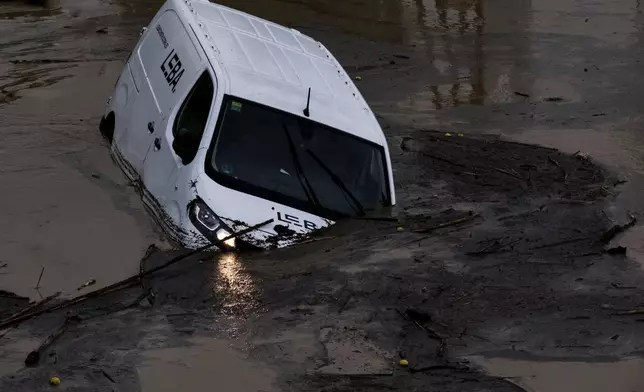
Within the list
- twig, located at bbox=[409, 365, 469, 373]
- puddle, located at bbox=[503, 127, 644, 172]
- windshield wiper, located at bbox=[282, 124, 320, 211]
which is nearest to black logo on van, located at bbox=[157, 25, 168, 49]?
windshield wiper, located at bbox=[282, 124, 320, 211]

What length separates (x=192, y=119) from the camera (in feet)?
27.7

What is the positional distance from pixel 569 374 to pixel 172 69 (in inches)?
191

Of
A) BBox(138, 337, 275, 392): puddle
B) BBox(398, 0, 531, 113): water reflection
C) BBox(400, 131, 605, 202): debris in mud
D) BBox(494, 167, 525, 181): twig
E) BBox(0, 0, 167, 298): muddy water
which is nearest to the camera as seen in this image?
BBox(138, 337, 275, 392): puddle

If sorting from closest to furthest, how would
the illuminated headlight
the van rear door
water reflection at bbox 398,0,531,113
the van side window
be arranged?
1. the illuminated headlight
2. the van side window
3. the van rear door
4. water reflection at bbox 398,0,531,113

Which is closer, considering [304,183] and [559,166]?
[304,183]

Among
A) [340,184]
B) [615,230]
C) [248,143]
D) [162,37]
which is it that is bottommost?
[615,230]

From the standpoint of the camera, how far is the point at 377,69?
15.0 metres

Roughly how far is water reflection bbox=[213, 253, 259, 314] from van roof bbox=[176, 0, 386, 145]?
1.57m

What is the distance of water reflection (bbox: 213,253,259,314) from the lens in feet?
22.7

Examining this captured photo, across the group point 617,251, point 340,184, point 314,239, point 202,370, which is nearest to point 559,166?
point 617,251

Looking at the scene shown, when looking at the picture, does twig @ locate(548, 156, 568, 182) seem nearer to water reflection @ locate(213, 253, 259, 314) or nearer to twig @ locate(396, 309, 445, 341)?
twig @ locate(396, 309, 445, 341)

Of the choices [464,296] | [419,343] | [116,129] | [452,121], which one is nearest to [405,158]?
[452,121]

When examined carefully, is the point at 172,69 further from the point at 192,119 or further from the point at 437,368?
the point at 437,368

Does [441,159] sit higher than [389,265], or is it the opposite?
[389,265]
